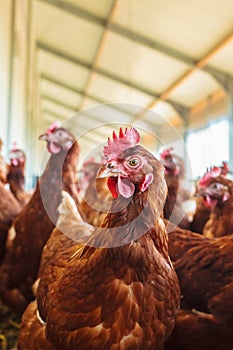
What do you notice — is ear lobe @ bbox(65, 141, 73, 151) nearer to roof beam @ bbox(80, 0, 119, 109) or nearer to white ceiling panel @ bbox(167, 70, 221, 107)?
roof beam @ bbox(80, 0, 119, 109)

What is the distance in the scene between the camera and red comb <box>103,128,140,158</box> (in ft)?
3.27

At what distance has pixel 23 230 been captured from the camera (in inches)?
71.7

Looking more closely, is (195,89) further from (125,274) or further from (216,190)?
(125,274)

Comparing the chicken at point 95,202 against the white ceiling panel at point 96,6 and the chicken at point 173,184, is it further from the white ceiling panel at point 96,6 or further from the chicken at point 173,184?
the white ceiling panel at point 96,6

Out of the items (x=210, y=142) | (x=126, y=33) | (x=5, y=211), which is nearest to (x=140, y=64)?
(x=126, y=33)

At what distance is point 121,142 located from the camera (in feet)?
3.31

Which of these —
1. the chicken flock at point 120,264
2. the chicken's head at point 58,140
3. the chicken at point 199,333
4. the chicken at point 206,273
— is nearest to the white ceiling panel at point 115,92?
the chicken's head at point 58,140

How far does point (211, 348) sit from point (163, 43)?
451 centimetres

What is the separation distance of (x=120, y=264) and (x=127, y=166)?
236mm

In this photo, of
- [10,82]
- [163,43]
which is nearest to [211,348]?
[10,82]

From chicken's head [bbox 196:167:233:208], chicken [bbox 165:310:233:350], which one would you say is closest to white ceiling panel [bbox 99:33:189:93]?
chicken's head [bbox 196:167:233:208]

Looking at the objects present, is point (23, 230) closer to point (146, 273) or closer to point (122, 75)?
point (146, 273)

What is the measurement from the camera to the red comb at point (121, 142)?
1.00 m

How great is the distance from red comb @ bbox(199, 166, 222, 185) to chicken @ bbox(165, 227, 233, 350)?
58 cm
